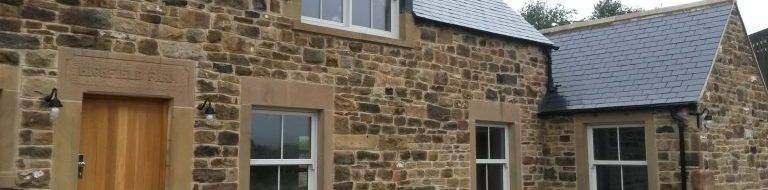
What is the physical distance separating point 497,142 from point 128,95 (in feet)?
19.7

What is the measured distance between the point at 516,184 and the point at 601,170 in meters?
1.41

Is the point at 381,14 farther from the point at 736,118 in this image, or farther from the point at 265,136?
the point at 736,118

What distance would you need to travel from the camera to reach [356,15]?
9.04 metres

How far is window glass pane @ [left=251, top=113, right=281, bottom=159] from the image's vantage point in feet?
25.9

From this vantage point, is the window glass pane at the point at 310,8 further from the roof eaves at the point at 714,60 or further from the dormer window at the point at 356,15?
the roof eaves at the point at 714,60

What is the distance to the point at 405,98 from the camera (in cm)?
934

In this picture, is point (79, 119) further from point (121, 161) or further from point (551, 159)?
point (551, 159)

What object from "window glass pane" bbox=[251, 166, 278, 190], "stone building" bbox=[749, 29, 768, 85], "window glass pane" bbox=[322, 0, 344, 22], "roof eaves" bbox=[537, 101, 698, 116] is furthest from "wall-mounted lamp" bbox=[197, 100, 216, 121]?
"stone building" bbox=[749, 29, 768, 85]

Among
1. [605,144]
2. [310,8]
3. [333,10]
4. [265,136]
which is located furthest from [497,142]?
[265,136]

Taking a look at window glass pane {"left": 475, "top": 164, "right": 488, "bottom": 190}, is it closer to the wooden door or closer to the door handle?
the wooden door

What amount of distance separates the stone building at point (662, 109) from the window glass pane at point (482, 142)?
129cm

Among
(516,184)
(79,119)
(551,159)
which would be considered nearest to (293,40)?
(79,119)

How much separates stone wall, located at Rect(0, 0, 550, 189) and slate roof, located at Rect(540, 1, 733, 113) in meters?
0.82

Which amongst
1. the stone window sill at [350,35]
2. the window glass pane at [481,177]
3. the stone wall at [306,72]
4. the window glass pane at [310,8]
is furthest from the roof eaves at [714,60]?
the window glass pane at [310,8]
